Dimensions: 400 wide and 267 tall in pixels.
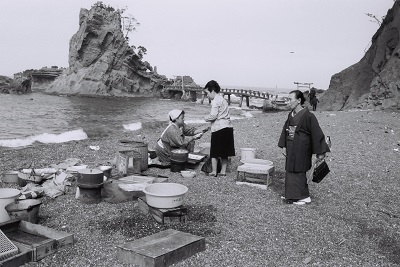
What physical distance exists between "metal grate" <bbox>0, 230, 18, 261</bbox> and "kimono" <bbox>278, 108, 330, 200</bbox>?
14.2ft

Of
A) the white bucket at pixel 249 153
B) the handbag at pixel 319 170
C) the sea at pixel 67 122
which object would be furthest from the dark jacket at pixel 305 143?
the sea at pixel 67 122

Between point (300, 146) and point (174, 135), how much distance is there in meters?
3.35

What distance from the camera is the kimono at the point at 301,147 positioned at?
6512 mm

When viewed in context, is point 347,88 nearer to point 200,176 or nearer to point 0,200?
point 200,176

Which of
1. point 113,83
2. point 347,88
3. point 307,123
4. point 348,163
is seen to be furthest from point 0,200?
point 113,83

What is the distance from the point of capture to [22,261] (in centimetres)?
429

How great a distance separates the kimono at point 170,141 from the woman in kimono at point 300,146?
3022mm

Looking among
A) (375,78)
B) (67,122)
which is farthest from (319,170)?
(67,122)

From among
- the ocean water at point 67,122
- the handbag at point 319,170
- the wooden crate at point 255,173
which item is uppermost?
the handbag at point 319,170

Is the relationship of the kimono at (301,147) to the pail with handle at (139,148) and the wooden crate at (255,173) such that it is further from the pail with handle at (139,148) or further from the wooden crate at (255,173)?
the pail with handle at (139,148)

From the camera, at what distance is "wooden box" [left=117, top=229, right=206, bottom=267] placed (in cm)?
A: 421

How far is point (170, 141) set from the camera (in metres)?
9.16

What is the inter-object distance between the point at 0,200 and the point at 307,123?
15.7ft

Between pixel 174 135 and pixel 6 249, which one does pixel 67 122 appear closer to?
pixel 174 135
